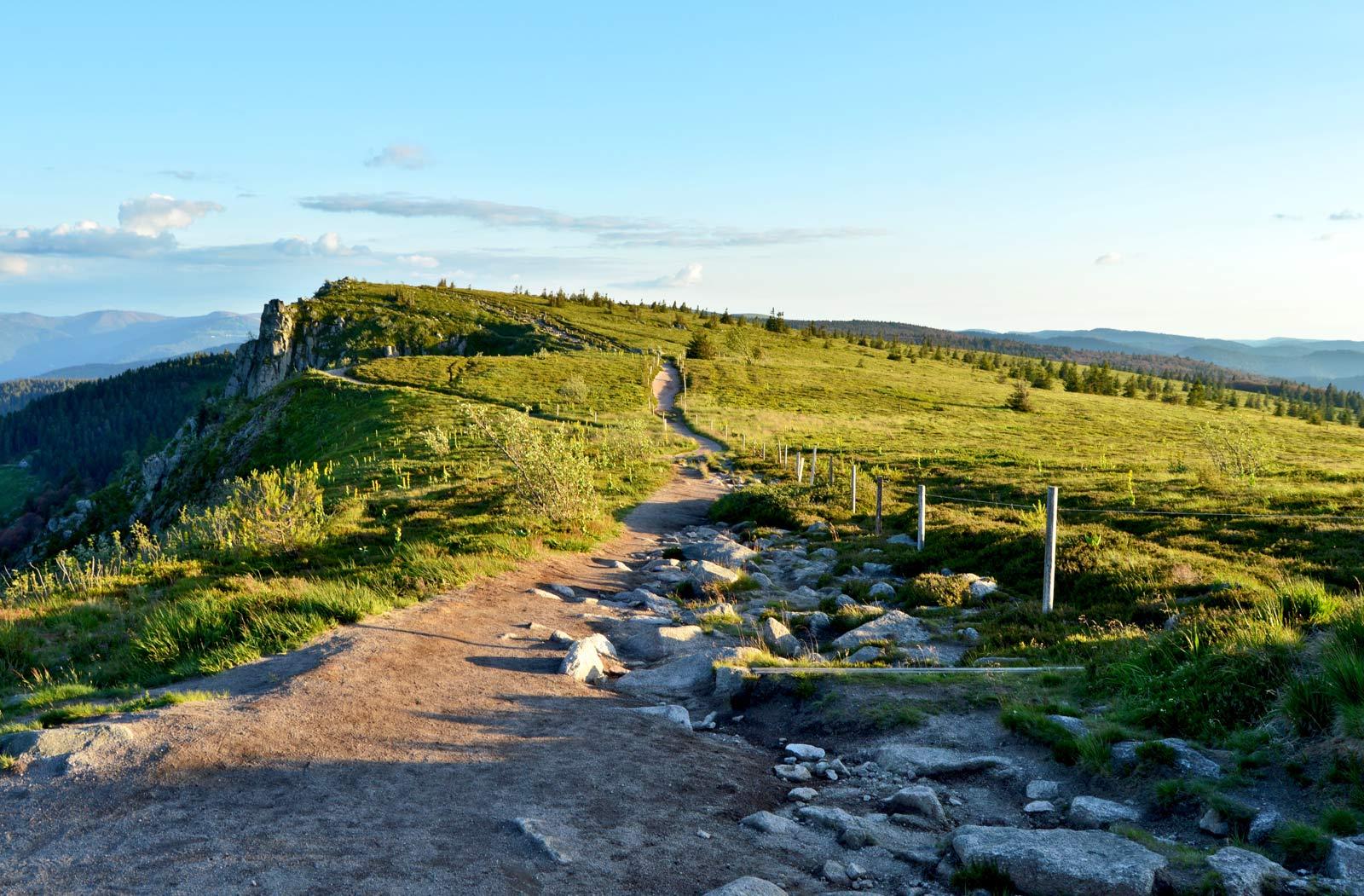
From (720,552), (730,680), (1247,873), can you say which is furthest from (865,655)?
(720,552)

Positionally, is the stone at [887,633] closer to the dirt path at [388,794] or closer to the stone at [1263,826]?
the dirt path at [388,794]

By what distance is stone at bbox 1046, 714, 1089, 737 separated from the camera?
7641 mm

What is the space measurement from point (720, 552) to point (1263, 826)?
12.9 m

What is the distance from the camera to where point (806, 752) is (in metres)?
8.17

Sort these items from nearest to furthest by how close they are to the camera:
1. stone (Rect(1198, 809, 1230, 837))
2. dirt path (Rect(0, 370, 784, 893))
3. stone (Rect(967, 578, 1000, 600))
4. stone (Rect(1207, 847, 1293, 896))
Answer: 1. stone (Rect(1207, 847, 1293, 896))
2. dirt path (Rect(0, 370, 784, 893))
3. stone (Rect(1198, 809, 1230, 837))
4. stone (Rect(967, 578, 1000, 600))

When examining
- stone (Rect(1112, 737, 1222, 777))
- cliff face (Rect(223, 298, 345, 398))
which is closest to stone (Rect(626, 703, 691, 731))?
stone (Rect(1112, 737, 1222, 777))

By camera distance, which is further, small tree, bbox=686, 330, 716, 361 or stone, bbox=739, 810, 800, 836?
small tree, bbox=686, 330, 716, 361

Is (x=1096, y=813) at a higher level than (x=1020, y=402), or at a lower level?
lower

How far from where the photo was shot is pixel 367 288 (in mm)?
123625

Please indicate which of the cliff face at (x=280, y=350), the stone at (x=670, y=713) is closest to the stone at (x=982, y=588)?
the stone at (x=670, y=713)

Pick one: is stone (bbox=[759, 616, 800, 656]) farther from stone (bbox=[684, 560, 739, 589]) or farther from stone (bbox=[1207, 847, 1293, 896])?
stone (bbox=[1207, 847, 1293, 896])

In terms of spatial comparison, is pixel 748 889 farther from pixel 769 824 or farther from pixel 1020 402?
pixel 1020 402

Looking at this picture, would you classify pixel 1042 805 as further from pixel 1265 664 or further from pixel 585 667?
pixel 585 667

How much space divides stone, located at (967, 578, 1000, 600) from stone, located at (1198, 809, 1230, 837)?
772 cm
